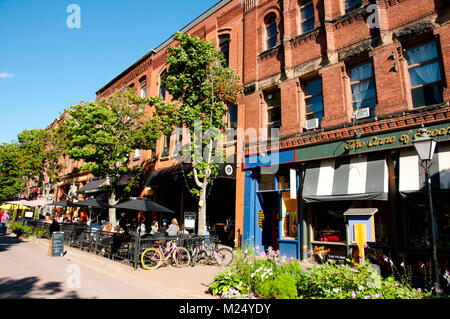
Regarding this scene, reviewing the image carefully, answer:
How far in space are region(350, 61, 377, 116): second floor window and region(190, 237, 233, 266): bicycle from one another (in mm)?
7526

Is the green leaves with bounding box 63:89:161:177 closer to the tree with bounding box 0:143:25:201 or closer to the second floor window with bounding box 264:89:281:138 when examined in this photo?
the second floor window with bounding box 264:89:281:138

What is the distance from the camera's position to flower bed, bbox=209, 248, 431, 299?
482cm

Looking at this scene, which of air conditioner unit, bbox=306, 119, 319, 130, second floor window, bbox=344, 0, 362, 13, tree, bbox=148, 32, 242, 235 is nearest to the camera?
second floor window, bbox=344, 0, 362, 13

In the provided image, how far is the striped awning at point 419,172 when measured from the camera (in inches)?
323

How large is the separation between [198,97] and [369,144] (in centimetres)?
745

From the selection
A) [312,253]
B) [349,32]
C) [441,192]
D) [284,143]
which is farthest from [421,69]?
[312,253]

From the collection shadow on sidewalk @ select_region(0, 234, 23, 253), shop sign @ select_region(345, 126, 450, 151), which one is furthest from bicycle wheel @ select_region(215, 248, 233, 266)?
shadow on sidewalk @ select_region(0, 234, 23, 253)

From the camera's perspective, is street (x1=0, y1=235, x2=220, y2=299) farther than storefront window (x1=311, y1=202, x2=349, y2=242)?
No

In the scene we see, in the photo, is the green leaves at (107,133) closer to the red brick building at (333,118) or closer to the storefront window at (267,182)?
the red brick building at (333,118)

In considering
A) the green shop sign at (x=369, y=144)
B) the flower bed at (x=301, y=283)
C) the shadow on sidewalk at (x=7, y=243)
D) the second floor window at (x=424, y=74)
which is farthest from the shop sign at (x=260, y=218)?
the shadow on sidewalk at (x=7, y=243)

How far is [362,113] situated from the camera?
10.5 m

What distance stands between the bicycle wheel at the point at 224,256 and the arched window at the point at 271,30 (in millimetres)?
10391

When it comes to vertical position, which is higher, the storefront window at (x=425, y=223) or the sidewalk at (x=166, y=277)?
the storefront window at (x=425, y=223)

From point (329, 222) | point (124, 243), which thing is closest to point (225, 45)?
point (329, 222)
